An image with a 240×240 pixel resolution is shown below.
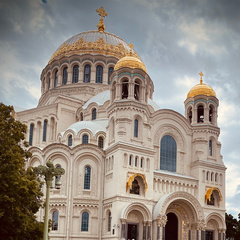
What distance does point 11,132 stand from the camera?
2623 centimetres

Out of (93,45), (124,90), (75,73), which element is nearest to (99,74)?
(75,73)

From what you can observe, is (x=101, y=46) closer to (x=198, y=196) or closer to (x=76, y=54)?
(x=76, y=54)

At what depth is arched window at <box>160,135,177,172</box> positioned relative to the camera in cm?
4269

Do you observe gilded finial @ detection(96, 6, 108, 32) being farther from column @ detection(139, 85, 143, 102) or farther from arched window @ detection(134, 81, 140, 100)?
column @ detection(139, 85, 143, 102)

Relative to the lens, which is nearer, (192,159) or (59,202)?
(59,202)

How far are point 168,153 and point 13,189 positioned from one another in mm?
22181

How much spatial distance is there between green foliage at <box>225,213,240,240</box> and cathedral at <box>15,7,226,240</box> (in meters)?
10.7

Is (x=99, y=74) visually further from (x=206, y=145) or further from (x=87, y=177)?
(x=87, y=177)

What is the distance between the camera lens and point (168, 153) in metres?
43.3

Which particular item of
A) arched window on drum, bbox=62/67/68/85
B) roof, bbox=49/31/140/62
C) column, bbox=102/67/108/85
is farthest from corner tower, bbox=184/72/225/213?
arched window on drum, bbox=62/67/68/85

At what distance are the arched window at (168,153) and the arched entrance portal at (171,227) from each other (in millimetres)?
4640

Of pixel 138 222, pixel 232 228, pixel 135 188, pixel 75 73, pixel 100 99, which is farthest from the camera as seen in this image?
pixel 75 73

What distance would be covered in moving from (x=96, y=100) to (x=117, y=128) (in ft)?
34.2

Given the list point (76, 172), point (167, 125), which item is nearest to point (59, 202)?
point (76, 172)
